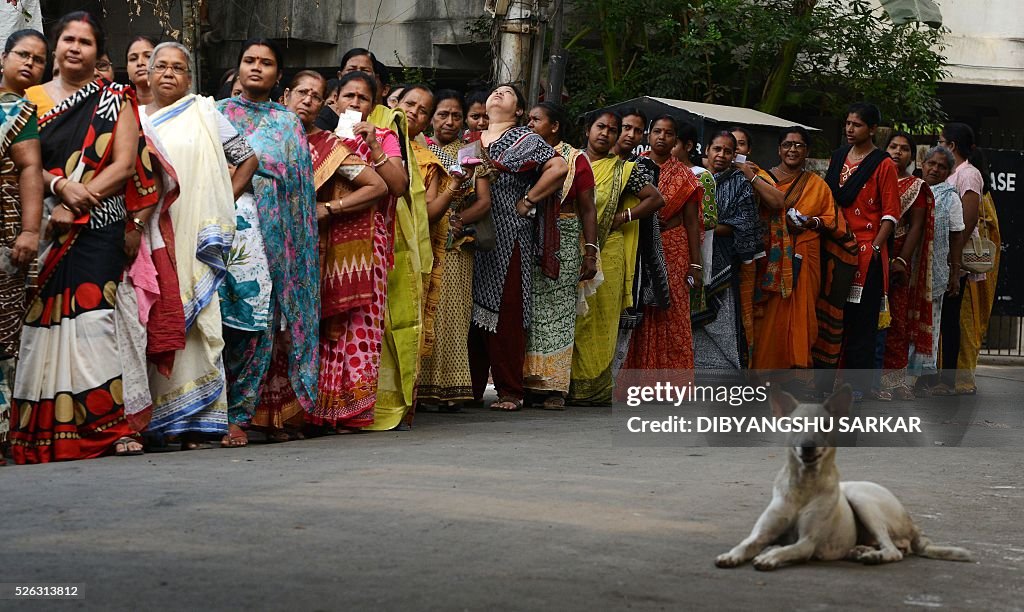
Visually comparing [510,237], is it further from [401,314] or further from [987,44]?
[987,44]

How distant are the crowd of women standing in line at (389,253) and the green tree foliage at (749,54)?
449 cm

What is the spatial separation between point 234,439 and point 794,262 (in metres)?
5.20

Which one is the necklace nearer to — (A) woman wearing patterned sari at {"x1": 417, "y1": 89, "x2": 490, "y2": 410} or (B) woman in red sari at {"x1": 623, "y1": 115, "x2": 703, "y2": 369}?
(B) woman in red sari at {"x1": 623, "y1": 115, "x2": 703, "y2": 369}

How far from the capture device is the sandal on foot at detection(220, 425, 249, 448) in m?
7.12

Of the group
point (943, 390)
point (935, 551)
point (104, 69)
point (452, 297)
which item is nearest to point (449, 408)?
point (452, 297)

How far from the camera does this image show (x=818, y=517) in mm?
4488

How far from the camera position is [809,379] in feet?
35.8

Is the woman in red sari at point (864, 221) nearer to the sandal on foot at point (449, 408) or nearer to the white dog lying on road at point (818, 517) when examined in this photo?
the sandal on foot at point (449, 408)

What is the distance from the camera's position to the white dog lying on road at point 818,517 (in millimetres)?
4441

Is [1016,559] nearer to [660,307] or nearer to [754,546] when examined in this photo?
[754,546]

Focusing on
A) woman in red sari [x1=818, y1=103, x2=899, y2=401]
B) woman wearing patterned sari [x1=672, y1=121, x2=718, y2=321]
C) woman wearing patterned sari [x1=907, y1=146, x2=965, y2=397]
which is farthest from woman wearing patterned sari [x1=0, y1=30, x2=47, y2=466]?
woman wearing patterned sari [x1=907, y1=146, x2=965, y2=397]

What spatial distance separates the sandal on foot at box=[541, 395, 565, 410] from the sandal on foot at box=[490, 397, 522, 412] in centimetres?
22

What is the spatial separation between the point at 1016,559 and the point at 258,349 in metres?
3.91

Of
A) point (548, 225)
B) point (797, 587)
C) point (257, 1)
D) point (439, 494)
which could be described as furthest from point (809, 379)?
point (257, 1)
